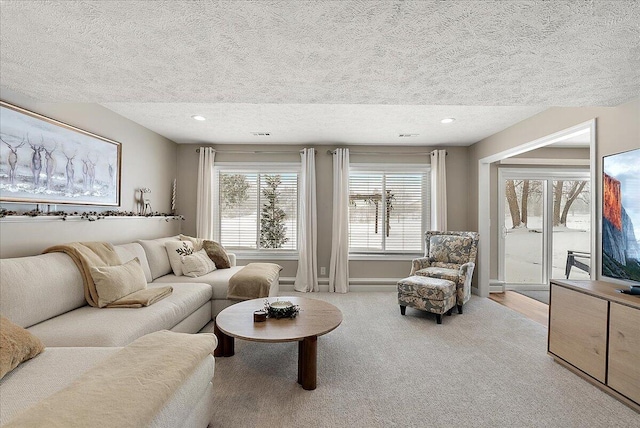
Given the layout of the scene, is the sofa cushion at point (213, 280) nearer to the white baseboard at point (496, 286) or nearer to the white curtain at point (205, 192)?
the white curtain at point (205, 192)

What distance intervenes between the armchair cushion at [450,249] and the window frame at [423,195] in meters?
0.64

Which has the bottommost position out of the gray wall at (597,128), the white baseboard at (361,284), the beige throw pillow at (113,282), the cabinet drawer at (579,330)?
the white baseboard at (361,284)

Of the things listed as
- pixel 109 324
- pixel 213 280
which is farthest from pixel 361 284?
pixel 109 324

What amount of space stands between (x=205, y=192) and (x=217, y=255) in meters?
1.36

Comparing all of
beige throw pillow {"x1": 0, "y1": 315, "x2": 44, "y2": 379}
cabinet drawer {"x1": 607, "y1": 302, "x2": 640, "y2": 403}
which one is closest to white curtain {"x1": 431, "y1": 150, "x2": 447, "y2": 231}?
cabinet drawer {"x1": 607, "y1": 302, "x2": 640, "y2": 403}

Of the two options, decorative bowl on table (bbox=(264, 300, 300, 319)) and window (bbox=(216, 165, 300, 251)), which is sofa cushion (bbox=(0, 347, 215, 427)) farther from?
window (bbox=(216, 165, 300, 251))

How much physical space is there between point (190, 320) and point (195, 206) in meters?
2.60

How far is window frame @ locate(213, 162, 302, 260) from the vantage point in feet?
16.5

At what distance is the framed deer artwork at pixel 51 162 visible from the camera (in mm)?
2311

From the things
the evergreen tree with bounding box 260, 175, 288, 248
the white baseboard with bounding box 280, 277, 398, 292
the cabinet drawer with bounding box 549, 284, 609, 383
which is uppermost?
the evergreen tree with bounding box 260, 175, 288, 248

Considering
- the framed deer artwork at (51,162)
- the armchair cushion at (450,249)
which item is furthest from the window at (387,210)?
the framed deer artwork at (51,162)

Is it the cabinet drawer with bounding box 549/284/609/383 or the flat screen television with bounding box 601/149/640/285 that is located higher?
the flat screen television with bounding box 601/149/640/285

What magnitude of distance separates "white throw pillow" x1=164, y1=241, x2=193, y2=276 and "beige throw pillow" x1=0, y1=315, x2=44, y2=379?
204 centimetres

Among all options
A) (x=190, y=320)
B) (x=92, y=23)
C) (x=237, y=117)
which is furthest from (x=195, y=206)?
(x=92, y=23)
